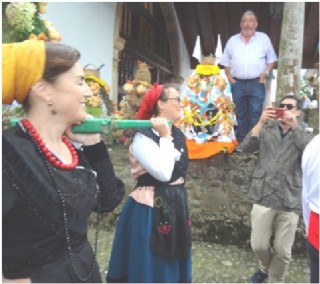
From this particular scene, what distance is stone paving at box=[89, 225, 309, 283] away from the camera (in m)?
3.44

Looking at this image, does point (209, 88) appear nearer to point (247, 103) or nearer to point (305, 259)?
point (247, 103)

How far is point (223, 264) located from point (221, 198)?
2.79 feet

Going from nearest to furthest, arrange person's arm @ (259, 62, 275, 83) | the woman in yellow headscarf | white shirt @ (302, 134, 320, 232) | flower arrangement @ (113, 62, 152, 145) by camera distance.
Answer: the woman in yellow headscarf → white shirt @ (302, 134, 320, 232) → person's arm @ (259, 62, 275, 83) → flower arrangement @ (113, 62, 152, 145)

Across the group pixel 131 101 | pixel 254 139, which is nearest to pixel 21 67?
pixel 254 139

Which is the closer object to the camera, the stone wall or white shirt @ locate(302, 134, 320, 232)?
white shirt @ locate(302, 134, 320, 232)

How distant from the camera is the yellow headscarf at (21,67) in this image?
1031 millimetres

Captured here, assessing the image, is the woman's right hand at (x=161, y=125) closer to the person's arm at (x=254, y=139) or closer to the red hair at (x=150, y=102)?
the red hair at (x=150, y=102)

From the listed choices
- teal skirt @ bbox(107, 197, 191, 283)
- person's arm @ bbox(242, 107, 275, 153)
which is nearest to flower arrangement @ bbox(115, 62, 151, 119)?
person's arm @ bbox(242, 107, 275, 153)

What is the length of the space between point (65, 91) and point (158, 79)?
441 inches

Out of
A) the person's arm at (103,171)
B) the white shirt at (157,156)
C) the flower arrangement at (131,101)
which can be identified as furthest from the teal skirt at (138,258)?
the flower arrangement at (131,101)

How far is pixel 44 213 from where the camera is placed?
105cm

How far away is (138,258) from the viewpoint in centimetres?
222

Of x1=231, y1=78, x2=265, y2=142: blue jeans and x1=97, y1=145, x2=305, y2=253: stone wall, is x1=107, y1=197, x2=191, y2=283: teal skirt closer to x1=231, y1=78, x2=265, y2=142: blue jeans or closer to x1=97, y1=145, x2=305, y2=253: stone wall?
x1=97, y1=145, x2=305, y2=253: stone wall

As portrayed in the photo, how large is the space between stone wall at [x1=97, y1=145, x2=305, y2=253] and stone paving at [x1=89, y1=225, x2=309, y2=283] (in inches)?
5.4
